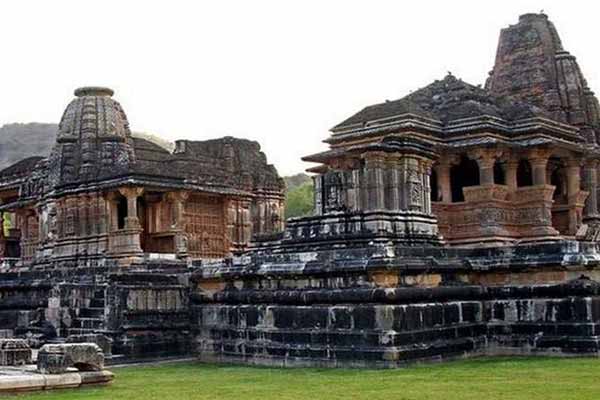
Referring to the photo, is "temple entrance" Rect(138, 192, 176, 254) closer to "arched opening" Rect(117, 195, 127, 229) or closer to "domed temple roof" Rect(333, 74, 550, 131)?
"arched opening" Rect(117, 195, 127, 229)

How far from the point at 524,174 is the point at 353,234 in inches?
396

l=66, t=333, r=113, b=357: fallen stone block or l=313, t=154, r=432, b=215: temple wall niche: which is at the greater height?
l=313, t=154, r=432, b=215: temple wall niche

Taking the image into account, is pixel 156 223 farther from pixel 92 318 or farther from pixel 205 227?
pixel 92 318

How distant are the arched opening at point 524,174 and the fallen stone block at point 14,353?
591 inches

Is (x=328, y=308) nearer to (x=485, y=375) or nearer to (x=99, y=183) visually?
(x=485, y=375)

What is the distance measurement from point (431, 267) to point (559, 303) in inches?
104

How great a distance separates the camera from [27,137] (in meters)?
123

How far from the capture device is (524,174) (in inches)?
987

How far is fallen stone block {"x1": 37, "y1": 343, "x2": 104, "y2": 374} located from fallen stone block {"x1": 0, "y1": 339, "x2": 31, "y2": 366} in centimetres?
156

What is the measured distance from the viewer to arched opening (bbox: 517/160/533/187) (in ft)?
81.3

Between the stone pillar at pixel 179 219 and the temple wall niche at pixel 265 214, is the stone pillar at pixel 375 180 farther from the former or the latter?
the temple wall niche at pixel 265 214

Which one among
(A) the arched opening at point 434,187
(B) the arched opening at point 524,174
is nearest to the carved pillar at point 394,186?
(A) the arched opening at point 434,187

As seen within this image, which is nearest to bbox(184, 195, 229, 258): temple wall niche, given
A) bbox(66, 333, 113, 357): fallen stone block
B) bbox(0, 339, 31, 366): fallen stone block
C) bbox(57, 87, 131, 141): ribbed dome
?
bbox(57, 87, 131, 141): ribbed dome

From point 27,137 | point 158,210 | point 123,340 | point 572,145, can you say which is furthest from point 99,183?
point 27,137
